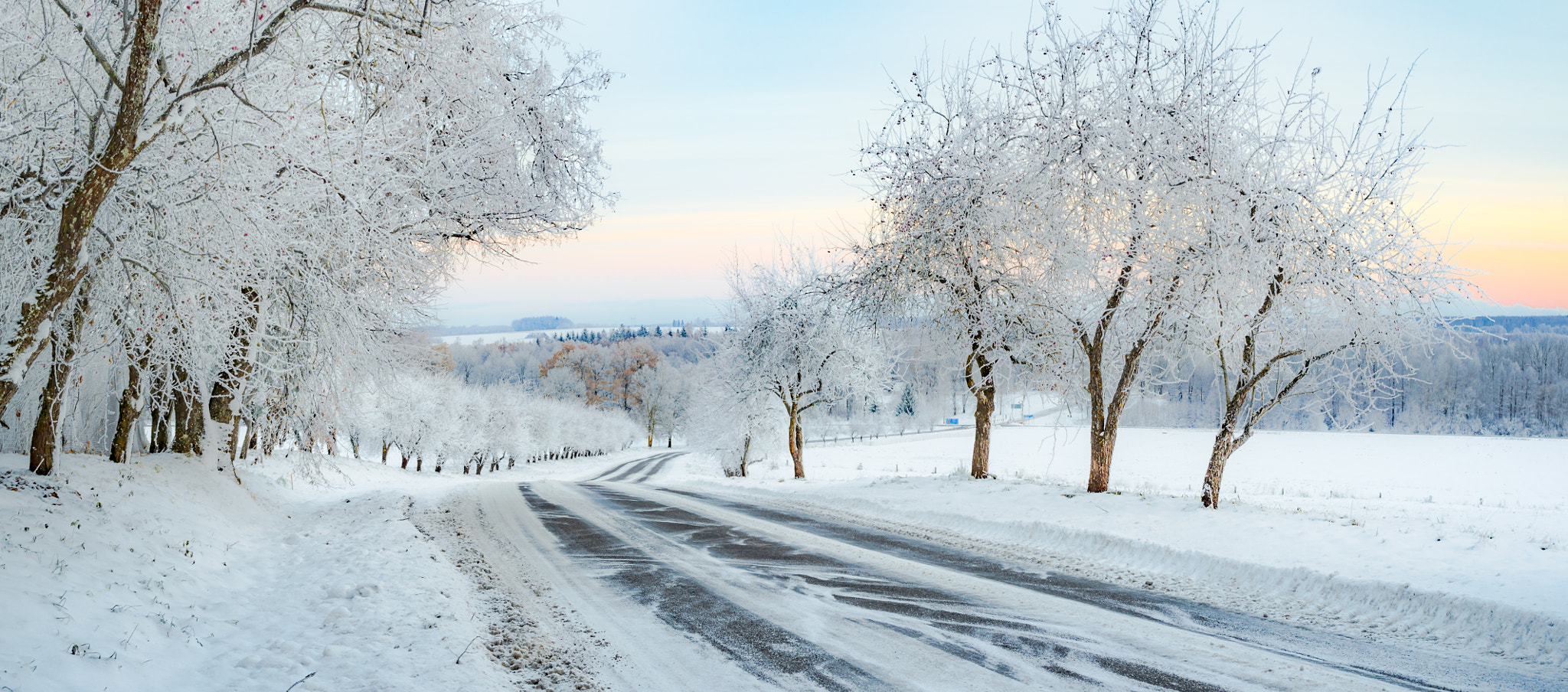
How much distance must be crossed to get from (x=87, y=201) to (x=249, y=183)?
5.15ft

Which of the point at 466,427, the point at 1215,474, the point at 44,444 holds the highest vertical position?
the point at 1215,474

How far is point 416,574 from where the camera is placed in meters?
7.39

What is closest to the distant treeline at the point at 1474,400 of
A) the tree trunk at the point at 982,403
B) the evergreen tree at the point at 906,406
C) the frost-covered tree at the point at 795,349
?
the evergreen tree at the point at 906,406

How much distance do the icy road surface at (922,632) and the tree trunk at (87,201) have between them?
14.7 ft

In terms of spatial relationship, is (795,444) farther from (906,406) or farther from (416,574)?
(906,406)

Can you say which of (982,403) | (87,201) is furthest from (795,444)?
(87,201)

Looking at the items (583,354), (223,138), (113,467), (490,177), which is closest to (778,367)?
(490,177)

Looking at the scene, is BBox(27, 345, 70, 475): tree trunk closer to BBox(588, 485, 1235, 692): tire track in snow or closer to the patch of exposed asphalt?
the patch of exposed asphalt

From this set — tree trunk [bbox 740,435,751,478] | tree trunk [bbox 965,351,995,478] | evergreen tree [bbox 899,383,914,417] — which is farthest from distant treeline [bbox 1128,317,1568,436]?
tree trunk [bbox 965,351,995,478]

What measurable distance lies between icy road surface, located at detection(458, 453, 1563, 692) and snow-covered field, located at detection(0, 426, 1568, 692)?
0.52 meters

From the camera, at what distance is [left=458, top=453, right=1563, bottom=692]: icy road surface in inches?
190

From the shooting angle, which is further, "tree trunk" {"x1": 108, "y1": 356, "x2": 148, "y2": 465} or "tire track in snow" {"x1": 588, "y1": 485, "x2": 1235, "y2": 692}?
"tree trunk" {"x1": 108, "y1": 356, "x2": 148, "y2": 465}

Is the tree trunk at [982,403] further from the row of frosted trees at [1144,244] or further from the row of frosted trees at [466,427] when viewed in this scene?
the row of frosted trees at [466,427]

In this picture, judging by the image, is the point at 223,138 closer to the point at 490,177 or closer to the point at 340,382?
the point at 490,177
